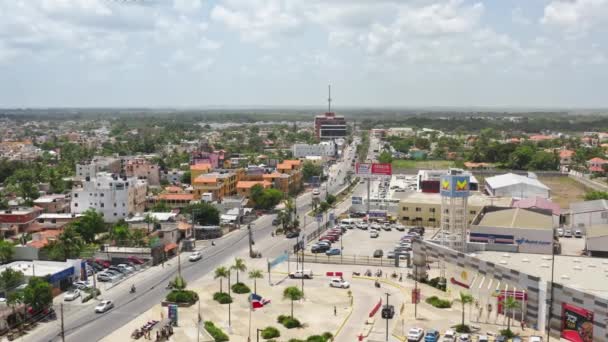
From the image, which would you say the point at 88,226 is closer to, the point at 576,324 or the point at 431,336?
the point at 431,336

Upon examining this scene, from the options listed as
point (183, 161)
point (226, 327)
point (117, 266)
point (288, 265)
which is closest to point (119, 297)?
point (117, 266)

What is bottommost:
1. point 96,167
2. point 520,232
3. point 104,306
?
point 104,306

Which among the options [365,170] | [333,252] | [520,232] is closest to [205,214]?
[333,252]

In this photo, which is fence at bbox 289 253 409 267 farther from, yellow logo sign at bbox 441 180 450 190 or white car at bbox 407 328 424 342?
white car at bbox 407 328 424 342

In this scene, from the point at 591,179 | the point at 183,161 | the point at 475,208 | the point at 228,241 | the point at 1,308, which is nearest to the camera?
the point at 1,308

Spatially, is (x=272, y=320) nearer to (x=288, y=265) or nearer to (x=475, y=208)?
(x=288, y=265)

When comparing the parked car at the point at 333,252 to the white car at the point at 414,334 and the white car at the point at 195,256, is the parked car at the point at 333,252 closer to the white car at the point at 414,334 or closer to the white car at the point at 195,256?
the white car at the point at 195,256

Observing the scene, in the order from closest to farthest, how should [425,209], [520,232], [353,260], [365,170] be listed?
1. [520,232]
2. [353,260]
3. [425,209]
4. [365,170]
